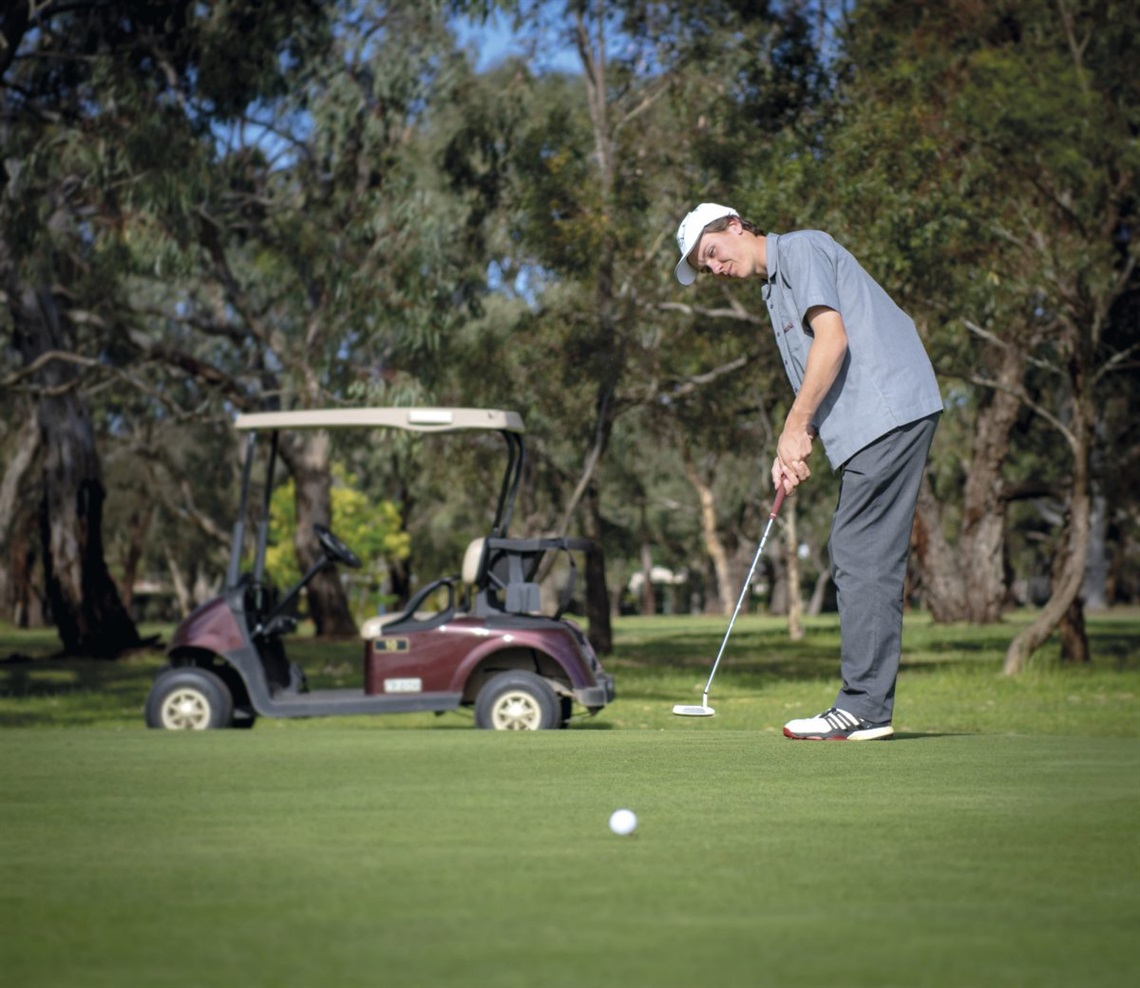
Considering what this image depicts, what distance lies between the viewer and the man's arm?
6.32 metres

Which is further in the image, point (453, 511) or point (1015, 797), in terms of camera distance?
point (453, 511)

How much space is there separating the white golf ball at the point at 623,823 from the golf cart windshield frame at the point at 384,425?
309 inches

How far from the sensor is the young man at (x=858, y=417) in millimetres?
6406

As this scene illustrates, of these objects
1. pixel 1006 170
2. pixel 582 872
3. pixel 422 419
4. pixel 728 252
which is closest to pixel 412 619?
pixel 422 419

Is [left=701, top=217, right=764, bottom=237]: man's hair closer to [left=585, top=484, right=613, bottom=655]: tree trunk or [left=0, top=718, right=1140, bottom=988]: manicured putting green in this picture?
[left=0, top=718, right=1140, bottom=988]: manicured putting green

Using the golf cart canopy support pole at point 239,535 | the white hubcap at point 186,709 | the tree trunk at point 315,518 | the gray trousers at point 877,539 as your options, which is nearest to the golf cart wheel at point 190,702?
the white hubcap at point 186,709

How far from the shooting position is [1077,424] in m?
21.6

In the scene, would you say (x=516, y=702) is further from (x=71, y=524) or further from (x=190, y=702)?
(x=71, y=524)

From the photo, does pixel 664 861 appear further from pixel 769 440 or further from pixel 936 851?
pixel 769 440

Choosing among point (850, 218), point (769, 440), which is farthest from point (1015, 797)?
point (769, 440)

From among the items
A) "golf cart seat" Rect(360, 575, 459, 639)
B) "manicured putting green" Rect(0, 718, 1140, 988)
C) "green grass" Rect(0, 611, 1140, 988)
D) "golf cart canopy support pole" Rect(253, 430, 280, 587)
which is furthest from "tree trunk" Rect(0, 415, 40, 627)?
"manicured putting green" Rect(0, 718, 1140, 988)

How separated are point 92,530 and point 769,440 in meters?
12.3

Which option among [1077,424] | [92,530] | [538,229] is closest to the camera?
[1077,424]

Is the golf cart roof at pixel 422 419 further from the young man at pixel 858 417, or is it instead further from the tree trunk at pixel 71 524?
the tree trunk at pixel 71 524
